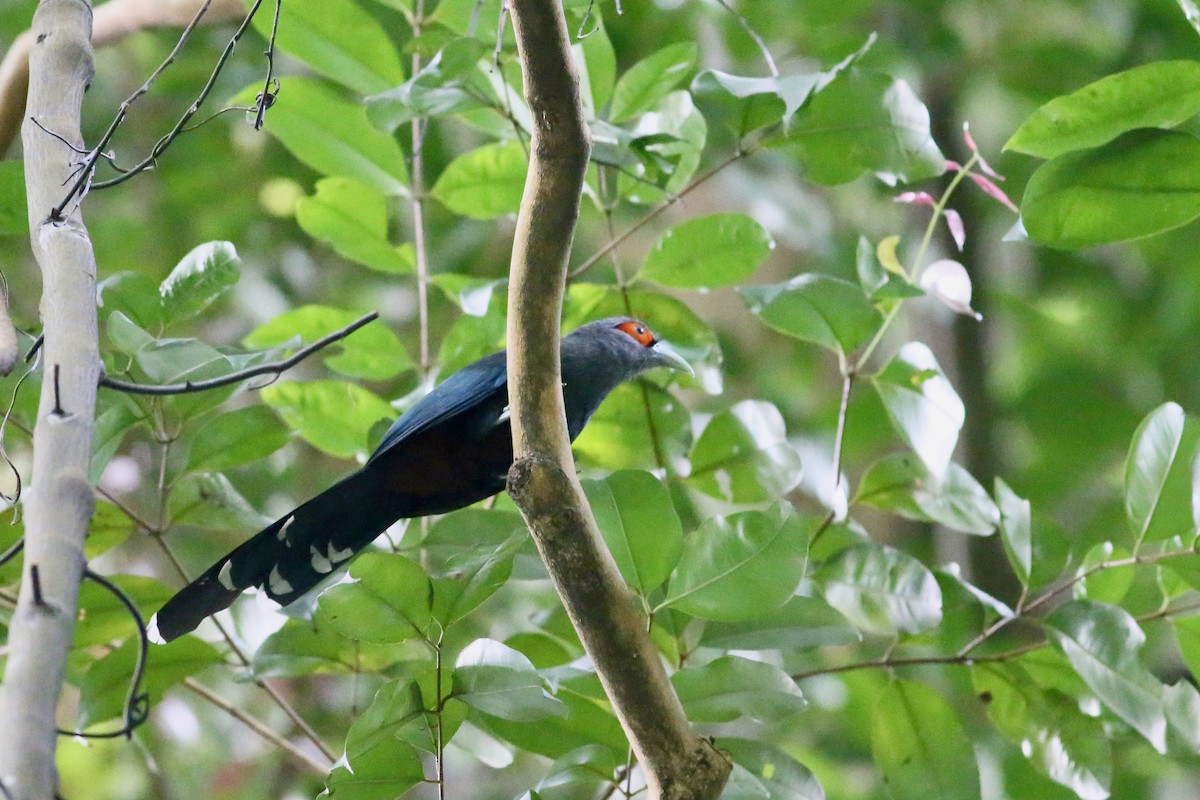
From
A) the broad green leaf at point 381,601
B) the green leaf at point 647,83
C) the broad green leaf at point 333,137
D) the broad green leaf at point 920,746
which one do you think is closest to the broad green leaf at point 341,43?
the broad green leaf at point 333,137

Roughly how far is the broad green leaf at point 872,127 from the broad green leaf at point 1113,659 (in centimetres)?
100

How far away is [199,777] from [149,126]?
9.86ft

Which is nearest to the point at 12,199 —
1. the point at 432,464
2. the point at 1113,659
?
the point at 432,464

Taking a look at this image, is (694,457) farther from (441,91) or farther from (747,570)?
(441,91)

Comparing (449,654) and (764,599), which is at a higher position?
(449,654)

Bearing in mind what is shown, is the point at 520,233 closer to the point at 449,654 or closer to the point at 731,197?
the point at 449,654

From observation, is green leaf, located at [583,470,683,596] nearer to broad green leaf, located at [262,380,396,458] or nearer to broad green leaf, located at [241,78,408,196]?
broad green leaf, located at [262,380,396,458]

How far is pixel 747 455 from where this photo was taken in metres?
2.82

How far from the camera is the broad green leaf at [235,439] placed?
2619 mm

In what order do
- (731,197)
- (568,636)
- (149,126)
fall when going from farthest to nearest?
(149,126) < (731,197) < (568,636)

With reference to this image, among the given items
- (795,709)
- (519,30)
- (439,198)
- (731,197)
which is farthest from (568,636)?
(731,197)

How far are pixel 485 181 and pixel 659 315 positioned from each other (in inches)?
21.8

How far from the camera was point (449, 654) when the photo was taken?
388 cm

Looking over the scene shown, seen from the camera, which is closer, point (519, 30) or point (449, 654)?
point (519, 30)
